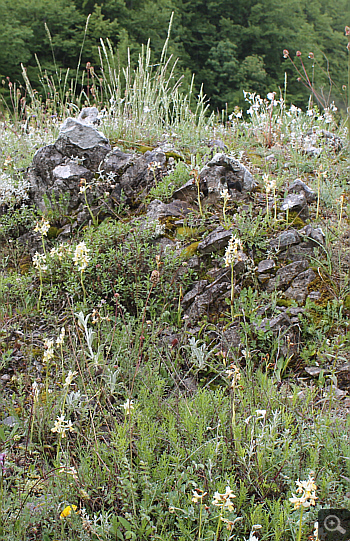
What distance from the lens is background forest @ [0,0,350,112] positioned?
633 inches

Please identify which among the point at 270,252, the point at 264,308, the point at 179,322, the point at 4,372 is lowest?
the point at 4,372

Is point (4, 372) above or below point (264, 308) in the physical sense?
below

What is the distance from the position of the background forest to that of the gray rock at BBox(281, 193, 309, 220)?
11.7 meters

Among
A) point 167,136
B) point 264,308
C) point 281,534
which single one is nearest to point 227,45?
point 167,136

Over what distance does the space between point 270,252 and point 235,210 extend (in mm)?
664

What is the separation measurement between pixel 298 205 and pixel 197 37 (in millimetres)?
22470

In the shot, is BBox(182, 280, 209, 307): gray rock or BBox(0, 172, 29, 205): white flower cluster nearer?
BBox(182, 280, 209, 307): gray rock

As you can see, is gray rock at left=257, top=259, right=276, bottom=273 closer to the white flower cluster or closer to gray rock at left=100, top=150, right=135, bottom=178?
gray rock at left=100, top=150, right=135, bottom=178

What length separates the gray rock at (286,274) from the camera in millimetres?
3299

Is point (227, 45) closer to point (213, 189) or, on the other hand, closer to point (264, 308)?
point (213, 189)

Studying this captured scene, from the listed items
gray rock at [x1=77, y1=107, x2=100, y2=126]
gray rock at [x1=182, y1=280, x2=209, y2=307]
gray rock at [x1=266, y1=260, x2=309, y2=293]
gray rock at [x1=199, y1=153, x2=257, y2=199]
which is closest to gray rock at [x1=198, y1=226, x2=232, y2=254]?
gray rock at [x1=182, y1=280, x2=209, y2=307]

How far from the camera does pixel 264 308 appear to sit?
312 cm

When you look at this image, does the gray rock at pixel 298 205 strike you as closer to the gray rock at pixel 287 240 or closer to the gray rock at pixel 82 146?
the gray rock at pixel 287 240

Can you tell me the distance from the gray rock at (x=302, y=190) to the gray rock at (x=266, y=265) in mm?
1023
